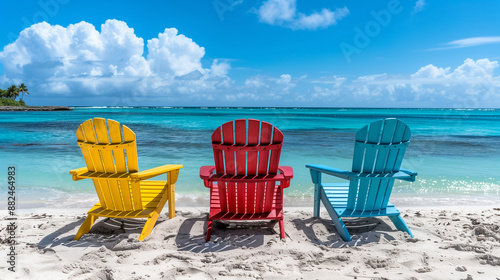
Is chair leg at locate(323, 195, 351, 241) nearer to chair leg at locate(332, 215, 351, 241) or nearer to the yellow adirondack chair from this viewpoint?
chair leg at locate(332, 215, 351, 241)

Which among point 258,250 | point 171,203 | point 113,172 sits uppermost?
point 113,172

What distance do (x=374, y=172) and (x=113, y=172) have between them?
275 cm

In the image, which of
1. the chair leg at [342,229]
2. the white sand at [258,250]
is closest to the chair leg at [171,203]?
the white sand at [258,250]

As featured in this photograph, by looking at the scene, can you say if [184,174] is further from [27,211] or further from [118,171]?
[118,171]

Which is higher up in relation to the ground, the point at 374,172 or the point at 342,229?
the point at 374,172

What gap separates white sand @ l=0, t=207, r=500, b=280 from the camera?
241cm

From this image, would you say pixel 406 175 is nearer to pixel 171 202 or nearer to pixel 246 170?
pixel 246 170

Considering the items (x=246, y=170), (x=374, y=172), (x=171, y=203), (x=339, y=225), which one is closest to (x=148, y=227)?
(x=171, y=203)

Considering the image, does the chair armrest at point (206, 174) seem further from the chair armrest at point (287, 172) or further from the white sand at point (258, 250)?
the chair armrest at point (287, 172)

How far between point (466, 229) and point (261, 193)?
2.31 m

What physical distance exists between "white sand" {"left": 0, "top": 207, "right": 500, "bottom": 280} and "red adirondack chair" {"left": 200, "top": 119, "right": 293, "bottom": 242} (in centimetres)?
29

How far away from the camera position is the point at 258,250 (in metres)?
2.86

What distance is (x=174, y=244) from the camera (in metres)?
3.05

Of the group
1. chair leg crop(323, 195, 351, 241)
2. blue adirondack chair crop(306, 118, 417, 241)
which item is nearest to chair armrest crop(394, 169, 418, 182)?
blue adirondack chair crop(306, 118, 417, 241)
